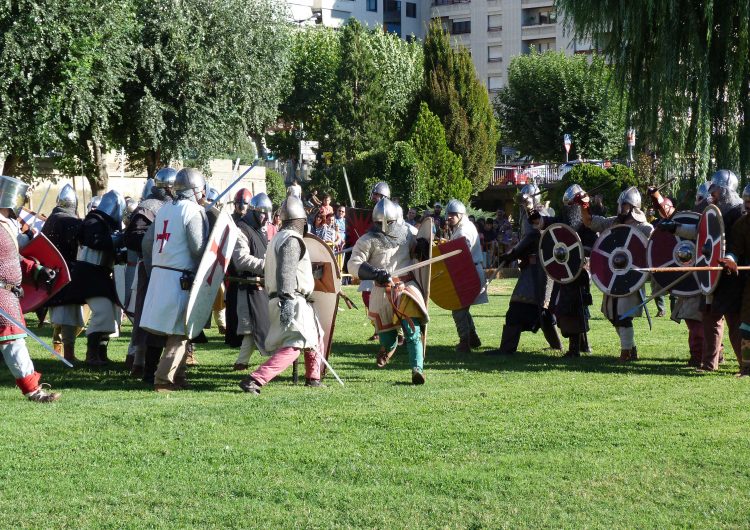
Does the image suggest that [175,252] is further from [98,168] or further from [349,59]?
[349,59]

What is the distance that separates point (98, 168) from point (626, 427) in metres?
21.6

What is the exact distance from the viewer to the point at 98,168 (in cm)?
2669

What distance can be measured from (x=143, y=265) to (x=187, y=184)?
3.64 feet

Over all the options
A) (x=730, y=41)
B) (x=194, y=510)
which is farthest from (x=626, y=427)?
(x=730, y=41)

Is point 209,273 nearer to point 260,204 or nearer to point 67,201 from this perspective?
point 260,204

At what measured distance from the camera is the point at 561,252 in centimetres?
1079

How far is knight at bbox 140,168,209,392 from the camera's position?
27.7ft

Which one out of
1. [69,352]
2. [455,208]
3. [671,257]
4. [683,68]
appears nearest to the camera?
[671,257]

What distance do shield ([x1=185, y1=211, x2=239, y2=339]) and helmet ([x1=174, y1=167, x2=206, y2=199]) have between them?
0.30 metres

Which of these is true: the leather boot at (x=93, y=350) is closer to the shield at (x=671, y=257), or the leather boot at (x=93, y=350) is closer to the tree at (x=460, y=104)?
the shield at (x=671, y=257)

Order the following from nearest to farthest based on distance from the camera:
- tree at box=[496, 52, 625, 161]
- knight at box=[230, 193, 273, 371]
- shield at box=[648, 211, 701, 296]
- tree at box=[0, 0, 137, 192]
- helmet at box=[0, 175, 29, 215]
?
helmet at box=[0, 175, 29, 215], knight at box=[230, 193, 273, 371], shield at box=[648, 211, 701, 296], tree at box=[0, 0, 137, 192], tree at box=[496, 52, 625, 161]

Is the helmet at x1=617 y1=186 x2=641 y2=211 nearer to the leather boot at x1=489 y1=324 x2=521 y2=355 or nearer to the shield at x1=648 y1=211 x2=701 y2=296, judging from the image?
the shield at x1=648 y1=211 x2=701 y2=296

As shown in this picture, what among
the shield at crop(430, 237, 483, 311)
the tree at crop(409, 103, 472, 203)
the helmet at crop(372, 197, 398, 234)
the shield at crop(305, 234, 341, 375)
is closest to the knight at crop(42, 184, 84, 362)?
the shield at crop(305, 234, 341, 375)

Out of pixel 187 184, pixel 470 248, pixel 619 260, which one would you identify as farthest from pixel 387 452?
pixel 470 248
